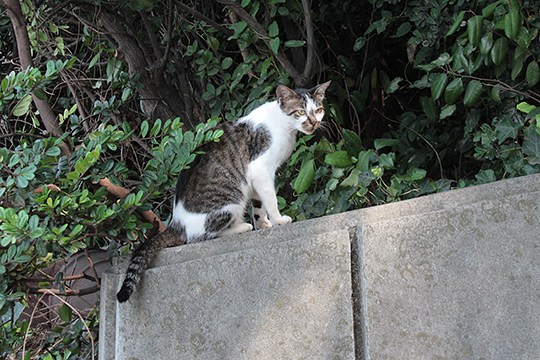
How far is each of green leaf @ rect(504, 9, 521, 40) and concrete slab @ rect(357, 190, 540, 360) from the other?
1.06m

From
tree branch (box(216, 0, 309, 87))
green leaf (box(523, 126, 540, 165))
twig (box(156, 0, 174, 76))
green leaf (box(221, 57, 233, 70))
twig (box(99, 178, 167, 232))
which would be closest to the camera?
green leaf (box(523, 126, 540, 165))

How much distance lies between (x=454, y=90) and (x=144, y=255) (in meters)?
1.52

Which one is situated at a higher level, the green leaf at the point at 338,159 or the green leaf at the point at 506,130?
the green leaf at the point at 338,159

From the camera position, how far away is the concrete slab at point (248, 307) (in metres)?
2.26

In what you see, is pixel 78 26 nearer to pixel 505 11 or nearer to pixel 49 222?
pixel 49 222

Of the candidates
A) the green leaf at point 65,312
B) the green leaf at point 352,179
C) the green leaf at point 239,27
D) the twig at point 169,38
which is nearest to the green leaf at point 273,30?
the green leaf at point 239,27

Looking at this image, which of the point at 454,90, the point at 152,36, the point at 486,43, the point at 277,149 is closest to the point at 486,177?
the point at 454,90

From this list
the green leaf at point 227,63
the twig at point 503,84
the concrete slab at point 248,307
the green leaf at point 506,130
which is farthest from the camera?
the green leaf at point 227,63

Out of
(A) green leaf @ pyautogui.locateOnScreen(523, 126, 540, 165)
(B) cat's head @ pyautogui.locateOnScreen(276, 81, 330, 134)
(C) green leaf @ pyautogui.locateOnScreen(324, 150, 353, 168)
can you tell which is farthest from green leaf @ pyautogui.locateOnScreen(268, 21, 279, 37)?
(A) green leaf @ pyautogui.locateOnScreen(523, 126, 540, 165)

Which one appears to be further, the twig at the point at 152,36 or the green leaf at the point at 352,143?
the twig at the point at 152,36

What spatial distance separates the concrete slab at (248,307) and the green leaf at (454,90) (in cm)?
126

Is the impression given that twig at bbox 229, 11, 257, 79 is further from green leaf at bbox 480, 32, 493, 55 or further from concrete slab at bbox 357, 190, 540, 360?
concrete slab at bbox 357, 190, 540, 360

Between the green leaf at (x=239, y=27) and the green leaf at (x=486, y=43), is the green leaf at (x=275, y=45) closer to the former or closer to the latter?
the green leaf at (x=239, y=27)

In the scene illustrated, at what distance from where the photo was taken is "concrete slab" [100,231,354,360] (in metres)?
2.26
